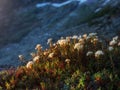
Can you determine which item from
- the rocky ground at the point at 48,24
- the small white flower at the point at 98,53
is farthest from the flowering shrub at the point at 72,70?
the rocky ground at the point at 48,24

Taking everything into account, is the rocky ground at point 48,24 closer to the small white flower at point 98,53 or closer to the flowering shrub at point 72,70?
the flowering shrub at point 72,70

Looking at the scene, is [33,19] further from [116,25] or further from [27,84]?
[27,84]

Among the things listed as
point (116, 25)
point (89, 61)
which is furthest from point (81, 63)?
point (116, 25)

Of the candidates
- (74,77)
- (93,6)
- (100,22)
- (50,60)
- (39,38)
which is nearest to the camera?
(74,77)

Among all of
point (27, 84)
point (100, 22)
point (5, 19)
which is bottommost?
point (5, 19)

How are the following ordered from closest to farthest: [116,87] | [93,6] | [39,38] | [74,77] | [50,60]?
1. [116,87]
2. [74,77]
3. [50,60]
4. [39,38]
5. [93,6]

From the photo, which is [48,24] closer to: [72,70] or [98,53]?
[72,70]
